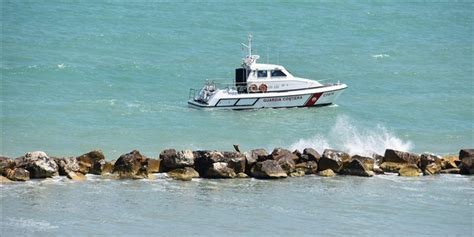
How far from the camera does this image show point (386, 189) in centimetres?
2700

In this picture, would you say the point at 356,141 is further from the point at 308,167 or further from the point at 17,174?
the point at 17,174

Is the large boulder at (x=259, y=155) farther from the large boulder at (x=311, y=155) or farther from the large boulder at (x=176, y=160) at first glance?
the large boulder at (x=176, y=160)

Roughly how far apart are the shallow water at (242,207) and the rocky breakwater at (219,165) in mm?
383

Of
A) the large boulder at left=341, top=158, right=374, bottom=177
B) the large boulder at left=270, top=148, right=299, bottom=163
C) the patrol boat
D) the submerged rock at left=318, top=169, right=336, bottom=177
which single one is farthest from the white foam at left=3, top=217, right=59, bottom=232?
the patrol boat

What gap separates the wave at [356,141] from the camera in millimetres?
33375

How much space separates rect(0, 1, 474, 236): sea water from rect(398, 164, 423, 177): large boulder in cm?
54

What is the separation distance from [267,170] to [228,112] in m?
15.4

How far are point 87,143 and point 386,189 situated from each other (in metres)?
11.0

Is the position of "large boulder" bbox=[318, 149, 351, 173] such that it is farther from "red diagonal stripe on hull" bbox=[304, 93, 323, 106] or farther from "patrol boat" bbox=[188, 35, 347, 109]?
Result: "red diagonal stripe on hull" bbox=[304, 93, 323, 106]

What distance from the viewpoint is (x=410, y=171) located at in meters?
29.1

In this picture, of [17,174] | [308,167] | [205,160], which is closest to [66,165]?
[17,174]

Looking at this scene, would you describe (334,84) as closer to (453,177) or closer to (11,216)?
(453,177)

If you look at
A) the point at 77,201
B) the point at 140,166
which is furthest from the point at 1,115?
the point at 77,201

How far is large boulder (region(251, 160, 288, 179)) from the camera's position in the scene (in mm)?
27817
